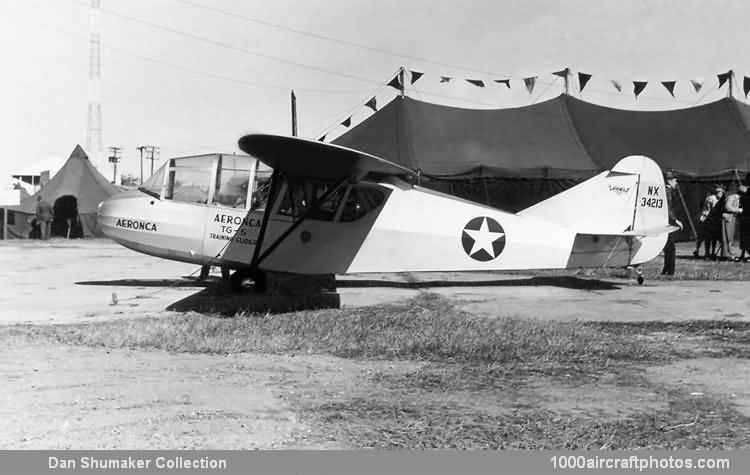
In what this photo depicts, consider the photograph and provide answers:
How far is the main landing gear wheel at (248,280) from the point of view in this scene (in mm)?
9680

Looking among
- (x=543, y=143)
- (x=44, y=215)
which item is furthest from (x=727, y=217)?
(x=44, y=215)

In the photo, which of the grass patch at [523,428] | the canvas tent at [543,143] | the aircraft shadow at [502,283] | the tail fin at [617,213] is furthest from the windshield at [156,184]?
the canvas tent at [543,143]

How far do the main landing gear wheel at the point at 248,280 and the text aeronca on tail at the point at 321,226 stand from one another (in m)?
0.02

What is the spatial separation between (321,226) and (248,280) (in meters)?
Result: 1.31

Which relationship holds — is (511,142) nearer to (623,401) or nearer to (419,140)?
(419,140)

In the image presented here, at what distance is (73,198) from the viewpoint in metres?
27.3

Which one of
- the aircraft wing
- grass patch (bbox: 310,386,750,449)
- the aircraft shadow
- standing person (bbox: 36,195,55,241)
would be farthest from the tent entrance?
grass patch (bbox: 310,386,750,449)

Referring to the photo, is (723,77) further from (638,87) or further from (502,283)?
(502,283)

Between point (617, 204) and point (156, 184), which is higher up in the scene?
point (156, 184)

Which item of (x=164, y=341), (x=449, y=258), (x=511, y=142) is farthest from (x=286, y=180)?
(x=511, y=142)

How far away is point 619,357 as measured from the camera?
233 inches

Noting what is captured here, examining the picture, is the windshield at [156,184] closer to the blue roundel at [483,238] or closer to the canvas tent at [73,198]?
the blue roundel at [483,238]

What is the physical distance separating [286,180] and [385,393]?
5456 mm

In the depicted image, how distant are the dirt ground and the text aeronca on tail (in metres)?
0.81
